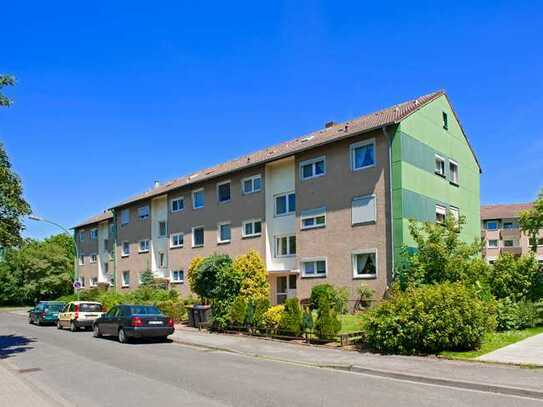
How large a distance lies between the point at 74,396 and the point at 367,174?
1764 cm

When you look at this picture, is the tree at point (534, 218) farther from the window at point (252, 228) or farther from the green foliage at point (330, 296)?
the window at point (252, 228)

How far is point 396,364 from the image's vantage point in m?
12.8

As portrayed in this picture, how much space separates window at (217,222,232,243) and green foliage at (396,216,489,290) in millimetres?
13384

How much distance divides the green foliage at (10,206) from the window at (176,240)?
68.2 feet

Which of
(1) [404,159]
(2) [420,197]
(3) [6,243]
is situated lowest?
(3) [6,243]

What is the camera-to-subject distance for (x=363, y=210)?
2466cm

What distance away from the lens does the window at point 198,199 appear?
35.2 m

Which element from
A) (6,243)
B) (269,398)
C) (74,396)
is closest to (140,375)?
(74,396)

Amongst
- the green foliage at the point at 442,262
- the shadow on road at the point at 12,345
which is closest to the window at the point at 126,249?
the shadow on road at the point at 12,345

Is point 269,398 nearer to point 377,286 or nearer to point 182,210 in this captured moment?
point 377,286

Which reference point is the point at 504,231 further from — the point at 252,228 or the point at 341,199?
the point at 341,199

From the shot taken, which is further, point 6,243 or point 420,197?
point 420,197

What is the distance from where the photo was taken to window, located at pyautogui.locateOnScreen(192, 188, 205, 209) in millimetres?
35219

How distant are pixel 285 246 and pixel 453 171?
32.4 ft
